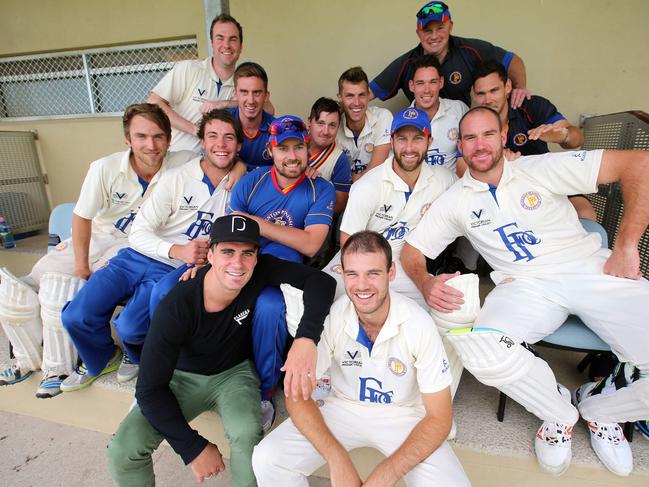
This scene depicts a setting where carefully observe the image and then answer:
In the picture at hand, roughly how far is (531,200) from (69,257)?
96.7 inches

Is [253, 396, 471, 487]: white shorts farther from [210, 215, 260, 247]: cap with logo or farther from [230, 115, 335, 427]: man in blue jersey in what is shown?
[210, 215, 260, 247]: cap with logo

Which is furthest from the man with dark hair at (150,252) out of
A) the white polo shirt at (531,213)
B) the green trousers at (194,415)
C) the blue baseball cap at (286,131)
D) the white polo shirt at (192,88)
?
the white polo shirt at (531,213)

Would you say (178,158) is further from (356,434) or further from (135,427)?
(356,434)

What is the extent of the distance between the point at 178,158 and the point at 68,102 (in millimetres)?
2916

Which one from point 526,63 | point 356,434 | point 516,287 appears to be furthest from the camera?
point 526,63

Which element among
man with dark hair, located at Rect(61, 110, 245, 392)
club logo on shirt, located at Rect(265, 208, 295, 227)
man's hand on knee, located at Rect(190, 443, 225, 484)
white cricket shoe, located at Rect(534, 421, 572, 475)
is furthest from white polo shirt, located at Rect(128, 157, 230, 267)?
white cricket shoe, located at Rect(534, 421, 572, 475)

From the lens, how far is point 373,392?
1.45 m

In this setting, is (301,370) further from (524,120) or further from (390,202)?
(524,120)

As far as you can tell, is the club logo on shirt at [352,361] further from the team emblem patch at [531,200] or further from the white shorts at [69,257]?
the white shorts at [69,257]

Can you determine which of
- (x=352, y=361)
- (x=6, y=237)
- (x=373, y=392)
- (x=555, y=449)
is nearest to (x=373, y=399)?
(x=373, y=392)

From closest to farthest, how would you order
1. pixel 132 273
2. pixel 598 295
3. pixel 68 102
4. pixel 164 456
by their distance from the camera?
1. pixel 598 295
2. pixel 164 456
3. pixel 132 273
4. pixel 68 102

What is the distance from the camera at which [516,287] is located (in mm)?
1687

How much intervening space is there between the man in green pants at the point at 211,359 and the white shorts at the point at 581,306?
2.39 feet

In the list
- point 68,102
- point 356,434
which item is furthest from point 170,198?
point 68,102
